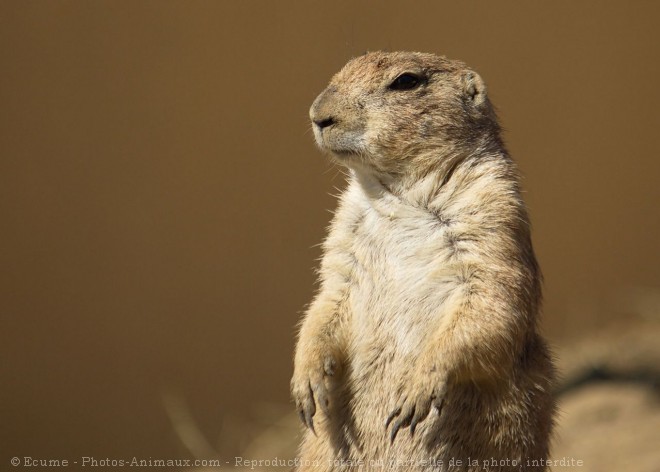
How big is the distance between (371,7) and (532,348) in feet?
10.6

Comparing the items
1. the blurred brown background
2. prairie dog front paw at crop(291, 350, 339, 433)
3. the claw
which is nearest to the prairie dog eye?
prairie dog front paw at crop(291, 350, 339, 433)

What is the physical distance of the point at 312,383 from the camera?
154 inches

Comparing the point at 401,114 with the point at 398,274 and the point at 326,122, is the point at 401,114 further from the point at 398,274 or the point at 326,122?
the point at 398,274

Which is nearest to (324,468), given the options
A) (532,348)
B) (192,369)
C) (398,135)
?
(532,348)

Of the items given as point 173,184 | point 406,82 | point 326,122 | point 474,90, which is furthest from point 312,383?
point 173,184

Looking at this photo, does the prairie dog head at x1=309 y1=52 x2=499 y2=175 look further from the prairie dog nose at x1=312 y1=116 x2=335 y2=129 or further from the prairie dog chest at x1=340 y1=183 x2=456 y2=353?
the prairie dog chest at x1=340 y1=183 x2=456 y2=353

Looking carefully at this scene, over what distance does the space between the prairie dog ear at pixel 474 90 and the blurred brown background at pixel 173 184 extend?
2.17 metres

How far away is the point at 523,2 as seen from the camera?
6727mm

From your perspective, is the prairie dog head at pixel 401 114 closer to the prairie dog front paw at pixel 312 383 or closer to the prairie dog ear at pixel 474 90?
the prairie dog ear at pixel 474 90

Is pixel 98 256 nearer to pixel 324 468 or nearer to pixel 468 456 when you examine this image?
pixel 324 468

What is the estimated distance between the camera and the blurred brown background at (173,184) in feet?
20.5

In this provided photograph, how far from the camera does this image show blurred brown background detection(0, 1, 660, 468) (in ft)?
20.5

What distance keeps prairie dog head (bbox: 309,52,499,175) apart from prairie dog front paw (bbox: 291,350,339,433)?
30.2 inches

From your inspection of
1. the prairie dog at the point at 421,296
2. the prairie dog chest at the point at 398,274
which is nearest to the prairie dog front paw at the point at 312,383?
the prairie dog at the point at 421,296
